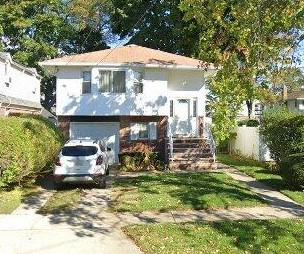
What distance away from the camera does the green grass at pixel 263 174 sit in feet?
55.5

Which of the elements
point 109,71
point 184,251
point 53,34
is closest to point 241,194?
point 184,251

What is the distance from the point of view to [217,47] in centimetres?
1694

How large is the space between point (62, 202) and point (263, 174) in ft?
32.5

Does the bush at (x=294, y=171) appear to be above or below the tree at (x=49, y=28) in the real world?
below

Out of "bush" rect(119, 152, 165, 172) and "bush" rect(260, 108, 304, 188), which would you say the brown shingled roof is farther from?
"bush" rect(260, 108, 304, 188)

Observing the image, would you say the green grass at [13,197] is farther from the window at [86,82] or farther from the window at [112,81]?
the window at [112,81]

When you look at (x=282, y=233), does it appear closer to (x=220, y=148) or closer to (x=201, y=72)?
(x=201, y=72)

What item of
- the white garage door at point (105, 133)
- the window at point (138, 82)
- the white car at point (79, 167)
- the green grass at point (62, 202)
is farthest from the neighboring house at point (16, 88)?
the green grass at point (62, 202)

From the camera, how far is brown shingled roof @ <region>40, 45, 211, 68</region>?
1076 inches

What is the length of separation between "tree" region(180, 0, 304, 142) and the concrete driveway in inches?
212

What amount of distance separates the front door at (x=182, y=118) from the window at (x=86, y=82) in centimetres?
519

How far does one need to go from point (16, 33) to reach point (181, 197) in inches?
1449

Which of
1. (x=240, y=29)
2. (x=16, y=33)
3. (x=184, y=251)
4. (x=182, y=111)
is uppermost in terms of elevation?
(x=16, y=33)

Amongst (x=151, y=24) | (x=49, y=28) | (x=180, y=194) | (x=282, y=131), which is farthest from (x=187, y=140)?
(x=49, y=28)
